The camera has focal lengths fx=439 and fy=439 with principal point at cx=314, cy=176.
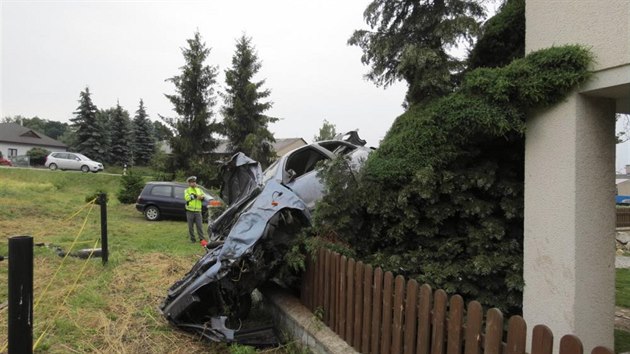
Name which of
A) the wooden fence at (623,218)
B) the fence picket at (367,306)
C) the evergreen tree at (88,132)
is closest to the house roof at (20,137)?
the evergreen tree at (88,132)

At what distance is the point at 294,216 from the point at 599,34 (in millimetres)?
3334

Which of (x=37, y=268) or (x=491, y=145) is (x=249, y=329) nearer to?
(x=491, y=145)

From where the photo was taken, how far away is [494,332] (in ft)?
7.72

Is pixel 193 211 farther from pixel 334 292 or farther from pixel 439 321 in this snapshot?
pixel 439 321

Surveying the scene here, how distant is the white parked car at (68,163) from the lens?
35.5 metres

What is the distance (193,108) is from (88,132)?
25463 millimetres

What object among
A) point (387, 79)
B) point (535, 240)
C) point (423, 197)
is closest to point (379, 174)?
point (423, 197)

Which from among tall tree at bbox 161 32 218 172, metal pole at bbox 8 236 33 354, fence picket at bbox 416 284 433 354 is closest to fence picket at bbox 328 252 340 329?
fence picket at bbox 416 284 433 354

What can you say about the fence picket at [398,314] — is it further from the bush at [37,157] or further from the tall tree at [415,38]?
the bush at [37,157]

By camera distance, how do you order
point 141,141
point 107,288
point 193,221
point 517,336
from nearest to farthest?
point 517,336, point 107,288, point 193,221, point 141,141

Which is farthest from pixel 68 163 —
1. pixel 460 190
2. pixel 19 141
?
pixel 460 190

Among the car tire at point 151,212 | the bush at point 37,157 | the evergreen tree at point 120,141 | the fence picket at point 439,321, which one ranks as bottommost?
the car tire at point 151,212

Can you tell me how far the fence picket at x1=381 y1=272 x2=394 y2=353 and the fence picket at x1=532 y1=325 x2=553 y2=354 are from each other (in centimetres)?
130

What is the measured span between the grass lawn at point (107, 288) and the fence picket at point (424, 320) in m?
1.87
